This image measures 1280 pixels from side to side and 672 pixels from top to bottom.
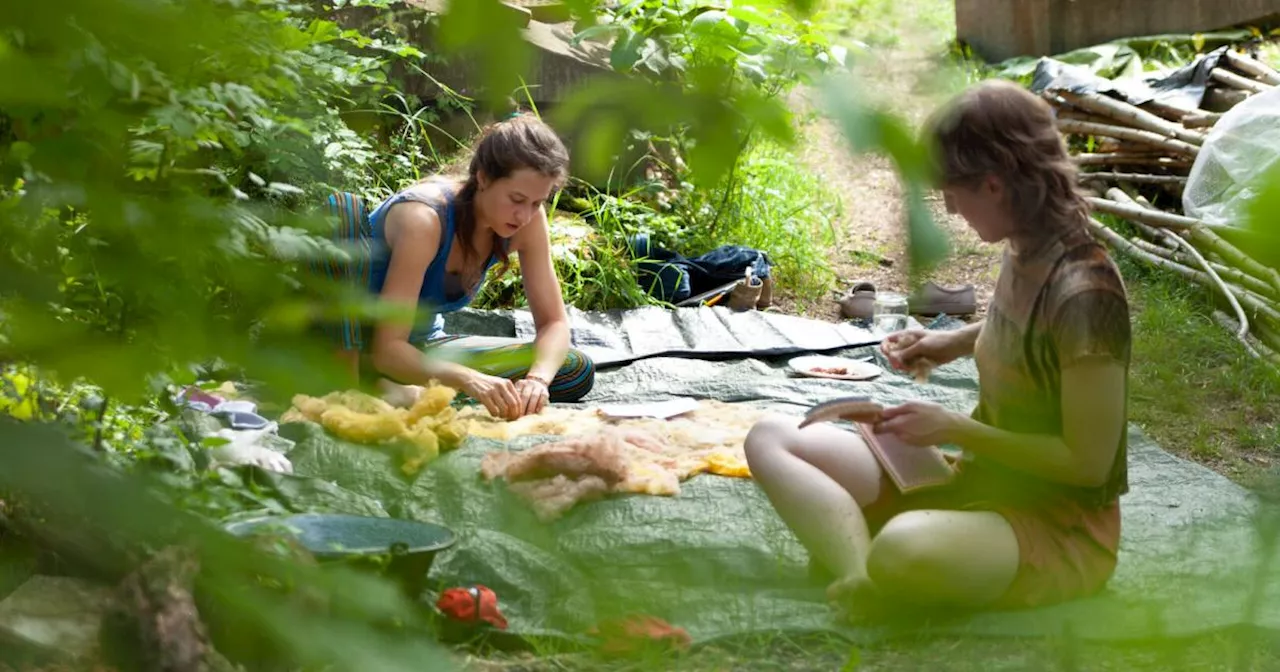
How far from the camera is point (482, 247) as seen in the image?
3945 mm

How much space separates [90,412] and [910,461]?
154 cm

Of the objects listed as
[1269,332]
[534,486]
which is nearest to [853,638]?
[534,486]

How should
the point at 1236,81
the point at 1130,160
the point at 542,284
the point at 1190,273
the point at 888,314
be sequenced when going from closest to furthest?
the point at 542,284
the point at 1190,273
the point at 888,314
the point at 1236,81
the point at 1130,160

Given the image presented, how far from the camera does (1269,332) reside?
4676 millimetres

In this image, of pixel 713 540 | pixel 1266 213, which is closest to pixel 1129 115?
pixel 713 540

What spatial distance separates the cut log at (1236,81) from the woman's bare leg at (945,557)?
4.21m

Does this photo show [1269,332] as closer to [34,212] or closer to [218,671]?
[218,671]

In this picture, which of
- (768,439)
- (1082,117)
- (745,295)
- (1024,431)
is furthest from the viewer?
(1082,117)

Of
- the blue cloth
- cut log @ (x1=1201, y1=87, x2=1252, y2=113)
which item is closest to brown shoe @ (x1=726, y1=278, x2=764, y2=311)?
the blue cloth

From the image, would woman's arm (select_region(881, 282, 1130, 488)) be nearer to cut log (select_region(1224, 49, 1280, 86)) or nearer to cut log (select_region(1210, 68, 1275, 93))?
cut log (select_region(1210, 68, 1275, 93))

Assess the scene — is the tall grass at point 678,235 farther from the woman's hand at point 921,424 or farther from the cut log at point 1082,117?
the woman's hand at point 921,424

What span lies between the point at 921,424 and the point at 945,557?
9.2 inches

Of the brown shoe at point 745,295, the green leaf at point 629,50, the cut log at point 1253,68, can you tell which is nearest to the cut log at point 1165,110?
the cut log at point 1253,68

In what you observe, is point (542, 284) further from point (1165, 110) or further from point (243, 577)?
point (243, 577)
